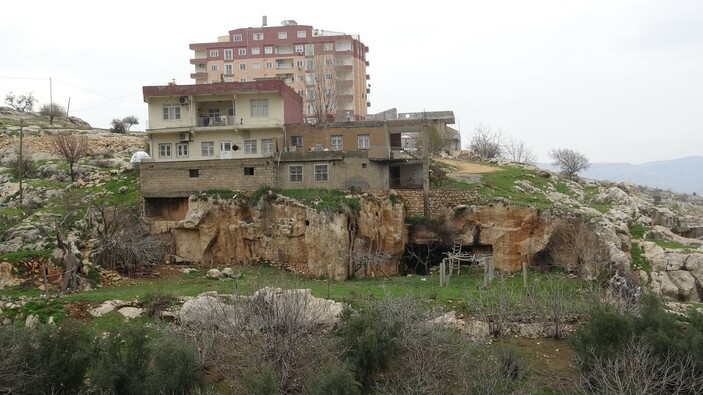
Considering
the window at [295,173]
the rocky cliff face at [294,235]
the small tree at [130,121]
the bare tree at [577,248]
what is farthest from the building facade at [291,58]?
the bare tree at [577,248]

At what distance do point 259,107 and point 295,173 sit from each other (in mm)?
5225

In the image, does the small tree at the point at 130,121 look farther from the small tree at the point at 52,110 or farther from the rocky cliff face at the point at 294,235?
the rocky cliff face at the point at 294,235

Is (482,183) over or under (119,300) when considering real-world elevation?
over

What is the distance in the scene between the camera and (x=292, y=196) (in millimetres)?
33781

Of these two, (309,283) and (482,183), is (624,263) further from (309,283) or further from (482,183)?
(309,283)

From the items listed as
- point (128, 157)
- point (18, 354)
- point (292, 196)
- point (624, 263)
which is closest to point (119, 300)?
point (18, 354)

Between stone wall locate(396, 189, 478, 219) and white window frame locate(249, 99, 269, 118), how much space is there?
29.5 feet

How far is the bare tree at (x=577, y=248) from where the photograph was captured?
95.7ft

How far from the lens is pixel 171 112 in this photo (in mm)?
38719

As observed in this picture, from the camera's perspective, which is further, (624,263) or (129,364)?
(624,263)

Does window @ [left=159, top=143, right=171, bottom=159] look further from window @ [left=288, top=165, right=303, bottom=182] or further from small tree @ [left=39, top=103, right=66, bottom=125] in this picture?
small tree @ [left=39, top=103, right=66, bottom=125]

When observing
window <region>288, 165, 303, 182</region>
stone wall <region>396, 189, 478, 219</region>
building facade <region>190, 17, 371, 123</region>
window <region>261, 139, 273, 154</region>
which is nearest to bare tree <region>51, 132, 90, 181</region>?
window <region>261, 139, 273, 154</region>

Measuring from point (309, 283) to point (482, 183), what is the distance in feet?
42.4

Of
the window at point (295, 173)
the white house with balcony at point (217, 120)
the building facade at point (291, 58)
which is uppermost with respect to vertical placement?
the building facade at point (291, 58)
